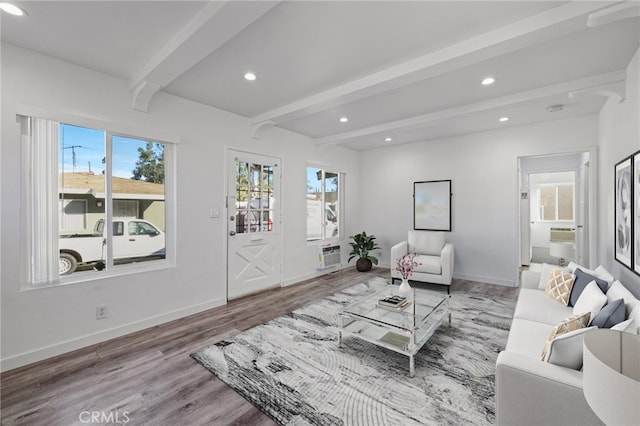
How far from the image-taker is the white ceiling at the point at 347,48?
1.84 metres

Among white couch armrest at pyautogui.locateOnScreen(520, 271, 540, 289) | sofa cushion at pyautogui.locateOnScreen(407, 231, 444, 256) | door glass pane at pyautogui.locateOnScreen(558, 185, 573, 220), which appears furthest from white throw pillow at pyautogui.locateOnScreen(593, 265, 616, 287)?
door glass pane at pyautogui.locateOnScreen(558, 185, 573, 220)

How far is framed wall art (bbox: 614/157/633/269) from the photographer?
2346mm

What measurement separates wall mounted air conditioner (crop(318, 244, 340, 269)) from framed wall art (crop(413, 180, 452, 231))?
1653mm

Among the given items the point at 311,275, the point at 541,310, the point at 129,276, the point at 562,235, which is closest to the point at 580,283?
the point at 541,310

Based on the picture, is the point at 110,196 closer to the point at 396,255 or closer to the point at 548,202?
the point at 396,255

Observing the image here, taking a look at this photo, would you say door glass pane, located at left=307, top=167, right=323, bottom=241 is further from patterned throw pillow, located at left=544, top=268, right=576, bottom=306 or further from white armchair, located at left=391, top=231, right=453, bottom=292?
patterned throw pillow, located at left=544, top=268, right=576, bottom=306

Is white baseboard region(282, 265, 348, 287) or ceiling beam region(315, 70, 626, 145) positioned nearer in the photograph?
ceiling beam region(315, 70, 626, 145)

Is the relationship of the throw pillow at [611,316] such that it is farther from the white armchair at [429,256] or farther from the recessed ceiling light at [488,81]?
the white armchair at [429,256]

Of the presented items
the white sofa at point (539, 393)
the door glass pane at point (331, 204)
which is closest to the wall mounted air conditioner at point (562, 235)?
the door glass pane at point (331, 204)

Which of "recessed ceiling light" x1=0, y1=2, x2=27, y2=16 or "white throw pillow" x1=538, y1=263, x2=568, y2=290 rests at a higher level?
"recessed ceiling light" x1=0, y1=2, x2=27, y2=16

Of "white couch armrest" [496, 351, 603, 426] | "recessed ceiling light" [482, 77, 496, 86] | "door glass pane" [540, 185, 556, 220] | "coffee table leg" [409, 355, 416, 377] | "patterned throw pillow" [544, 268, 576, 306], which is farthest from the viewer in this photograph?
"door glass pane" [540, 185, 556, 220]

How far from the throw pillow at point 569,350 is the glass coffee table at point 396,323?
0.90 m

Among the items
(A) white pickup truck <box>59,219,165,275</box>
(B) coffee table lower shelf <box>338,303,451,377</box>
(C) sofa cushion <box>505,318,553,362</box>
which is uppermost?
(A) white pickup truck <box>59,219,165,275</box>

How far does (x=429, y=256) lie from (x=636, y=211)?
8.88ft
